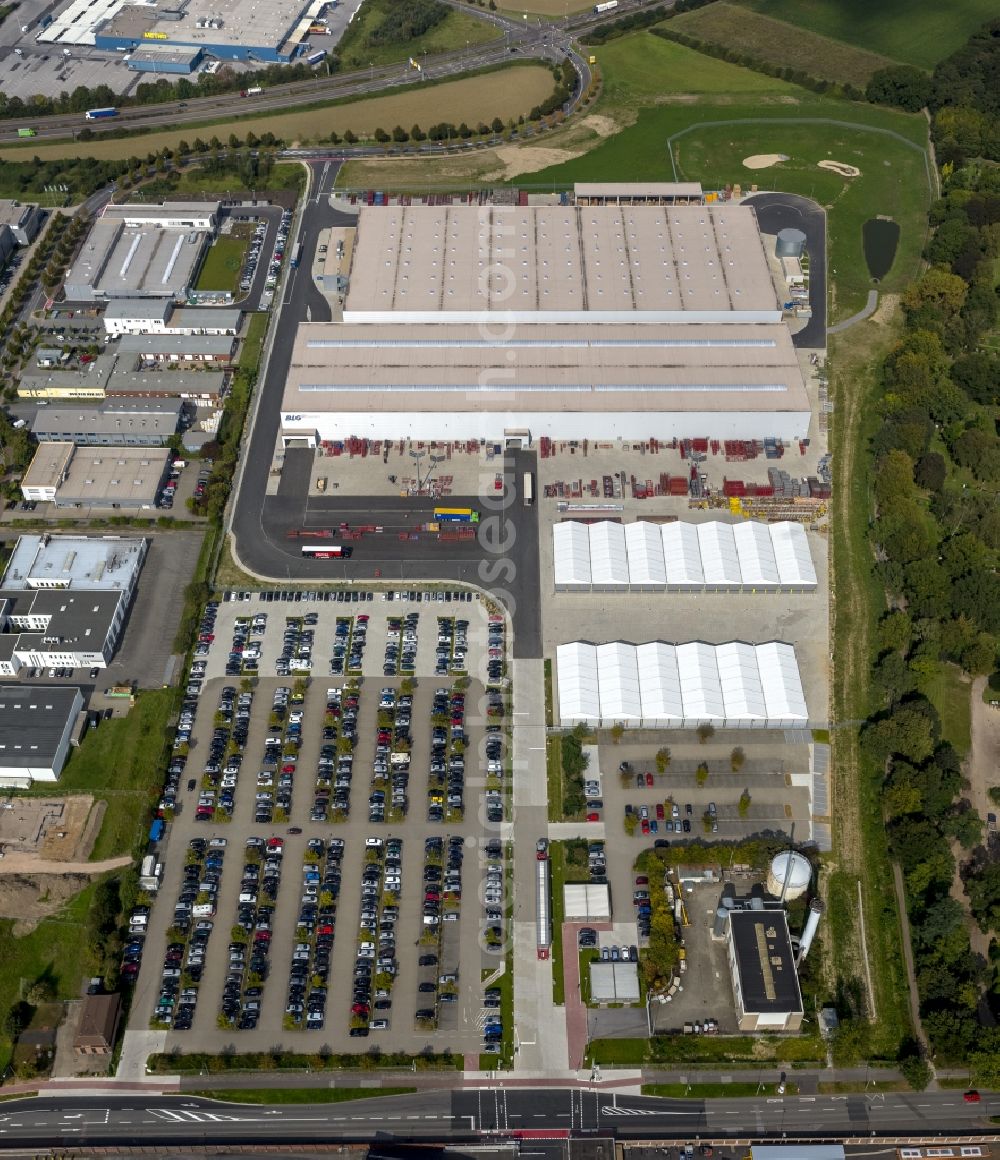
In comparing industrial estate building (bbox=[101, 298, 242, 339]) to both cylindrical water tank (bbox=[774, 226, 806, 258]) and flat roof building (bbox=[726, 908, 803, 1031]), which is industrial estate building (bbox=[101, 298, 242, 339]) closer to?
cylindrical water tank (bbox=[774, 226, 806, 258])

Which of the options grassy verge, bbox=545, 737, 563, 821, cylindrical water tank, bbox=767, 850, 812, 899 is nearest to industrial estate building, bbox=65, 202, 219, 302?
grassy verge, bbox=545, 737, 563, 821

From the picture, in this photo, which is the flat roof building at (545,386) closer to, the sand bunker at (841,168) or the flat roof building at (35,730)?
the flat roof building at (35,730)

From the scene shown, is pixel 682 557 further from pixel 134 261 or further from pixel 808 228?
pixel 134 261

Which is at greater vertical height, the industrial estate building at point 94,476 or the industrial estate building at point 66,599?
the industrial estate building at point 94,476

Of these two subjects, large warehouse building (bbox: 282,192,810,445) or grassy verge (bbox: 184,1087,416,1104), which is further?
large warehouse building (bbox: 282,192,810,445)

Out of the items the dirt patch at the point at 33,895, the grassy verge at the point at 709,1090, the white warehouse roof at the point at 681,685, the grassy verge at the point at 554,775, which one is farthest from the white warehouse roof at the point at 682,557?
the dirt patch at the point at 33,895
